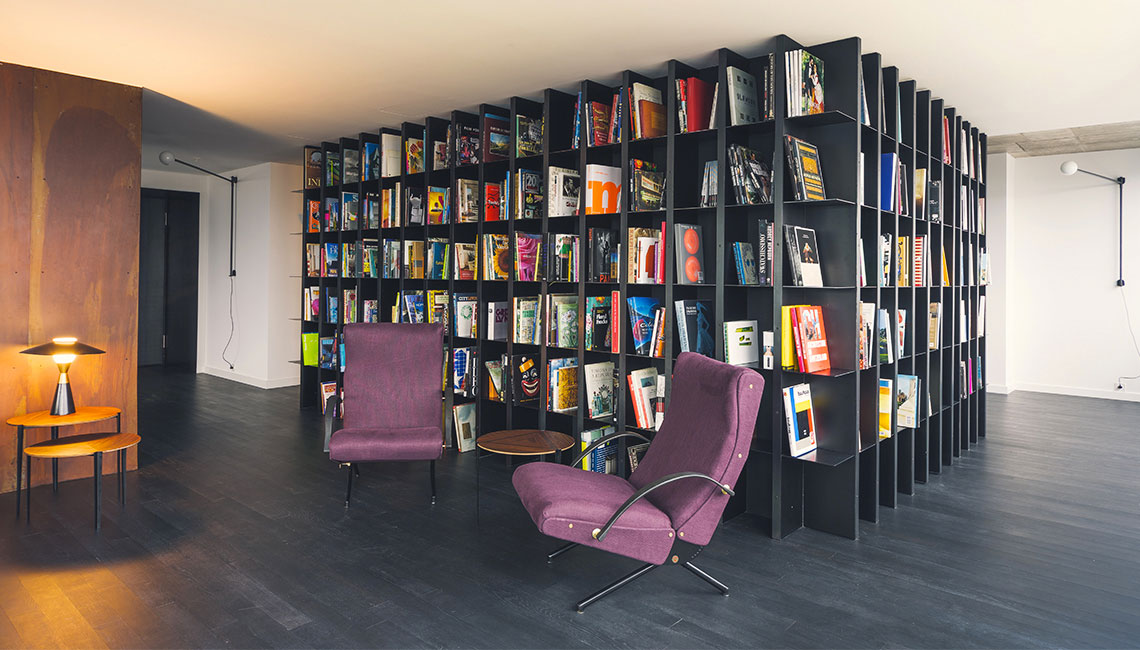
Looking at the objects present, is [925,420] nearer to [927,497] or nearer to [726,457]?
[927,497]

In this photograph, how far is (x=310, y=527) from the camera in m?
3.89

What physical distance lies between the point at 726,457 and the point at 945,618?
1078 millimetres

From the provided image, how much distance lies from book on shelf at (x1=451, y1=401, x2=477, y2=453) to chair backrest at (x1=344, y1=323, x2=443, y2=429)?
901 millimetres

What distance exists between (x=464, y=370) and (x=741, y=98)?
116 inches

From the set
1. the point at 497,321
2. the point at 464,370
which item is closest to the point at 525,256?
the point at 497,321

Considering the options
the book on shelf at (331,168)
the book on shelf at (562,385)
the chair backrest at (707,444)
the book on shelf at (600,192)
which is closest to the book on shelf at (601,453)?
the book on shelf at (562,385)

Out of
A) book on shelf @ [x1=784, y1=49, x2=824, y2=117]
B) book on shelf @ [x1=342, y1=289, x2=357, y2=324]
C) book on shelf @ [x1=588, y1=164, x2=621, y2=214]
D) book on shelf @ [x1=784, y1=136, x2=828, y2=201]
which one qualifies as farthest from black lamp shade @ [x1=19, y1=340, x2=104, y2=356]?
book on shelf @ [x1=784, y1=49, x2=824, y2=117]

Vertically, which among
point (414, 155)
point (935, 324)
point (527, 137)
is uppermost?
point (414, 155)

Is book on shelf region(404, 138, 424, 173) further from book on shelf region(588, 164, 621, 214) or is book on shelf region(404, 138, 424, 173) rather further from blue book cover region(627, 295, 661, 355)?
blue book cover region(627, 295, 661, 355)

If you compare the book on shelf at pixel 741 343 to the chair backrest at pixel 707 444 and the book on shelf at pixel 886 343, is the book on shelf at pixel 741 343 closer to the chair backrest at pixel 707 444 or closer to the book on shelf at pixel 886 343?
the chair backrest at pixel 707 444

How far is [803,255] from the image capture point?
3.85m

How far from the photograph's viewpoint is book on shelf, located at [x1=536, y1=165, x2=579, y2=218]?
193 inches

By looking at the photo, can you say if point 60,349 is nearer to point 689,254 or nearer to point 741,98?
point 689,254

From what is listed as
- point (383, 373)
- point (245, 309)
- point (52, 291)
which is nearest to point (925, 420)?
point (383, 373)
